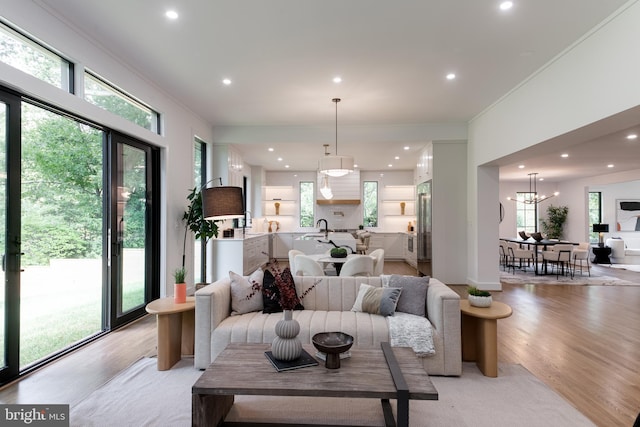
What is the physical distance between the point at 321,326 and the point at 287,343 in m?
0.75

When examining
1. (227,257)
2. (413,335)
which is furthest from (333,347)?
(227,257)

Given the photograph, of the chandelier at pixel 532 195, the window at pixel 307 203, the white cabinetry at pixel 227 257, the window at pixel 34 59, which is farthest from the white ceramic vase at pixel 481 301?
the chandelier at pixel 532 195

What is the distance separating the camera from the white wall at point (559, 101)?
282 cm

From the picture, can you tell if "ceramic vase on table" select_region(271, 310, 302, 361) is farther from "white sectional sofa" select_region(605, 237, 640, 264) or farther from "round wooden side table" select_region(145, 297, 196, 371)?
"white sectional sofa" select_region(605, 237, 640, 264)

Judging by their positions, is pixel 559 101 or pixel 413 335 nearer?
pixel 413 335

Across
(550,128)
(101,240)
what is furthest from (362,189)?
(101,240)

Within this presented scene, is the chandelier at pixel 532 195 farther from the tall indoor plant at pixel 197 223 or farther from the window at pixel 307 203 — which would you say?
the tall indoor plant at pixel 197 223

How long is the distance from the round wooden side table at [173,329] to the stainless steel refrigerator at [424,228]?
485 centimetres

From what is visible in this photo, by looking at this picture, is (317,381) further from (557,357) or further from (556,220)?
(556,220)

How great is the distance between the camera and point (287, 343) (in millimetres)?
2020

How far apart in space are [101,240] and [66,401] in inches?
73.4

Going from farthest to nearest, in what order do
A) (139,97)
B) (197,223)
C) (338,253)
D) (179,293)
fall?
(197,223) → (338,253) → (139,97) → (179,293)

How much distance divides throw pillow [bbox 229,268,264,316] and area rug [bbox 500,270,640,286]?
19.4 ft

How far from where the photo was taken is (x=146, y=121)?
4.48 metres
